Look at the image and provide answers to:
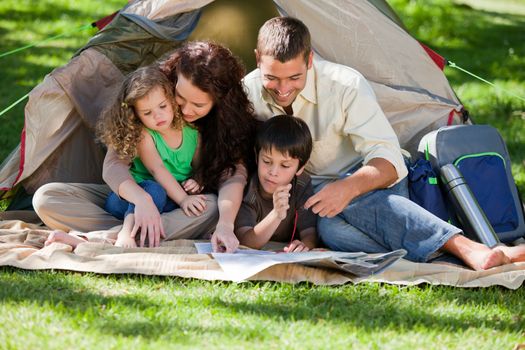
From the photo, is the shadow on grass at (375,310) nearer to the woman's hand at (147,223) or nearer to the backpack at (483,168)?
the woman's hand at (147,223)

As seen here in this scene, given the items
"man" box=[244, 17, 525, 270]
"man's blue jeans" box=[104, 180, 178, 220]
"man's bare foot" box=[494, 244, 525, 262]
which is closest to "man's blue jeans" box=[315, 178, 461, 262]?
"man" box=[244, 17, 525, 270]

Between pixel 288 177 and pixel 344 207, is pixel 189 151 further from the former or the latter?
pixel 344 207

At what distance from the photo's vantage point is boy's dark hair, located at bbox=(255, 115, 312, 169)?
148 inches

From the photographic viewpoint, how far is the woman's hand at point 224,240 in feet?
12.0

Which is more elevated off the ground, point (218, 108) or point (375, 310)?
point (218, 108)

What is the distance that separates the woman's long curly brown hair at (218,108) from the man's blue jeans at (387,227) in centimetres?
52

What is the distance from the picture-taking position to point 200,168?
4.06m

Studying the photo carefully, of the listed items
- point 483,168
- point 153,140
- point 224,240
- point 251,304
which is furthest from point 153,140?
point 483,168

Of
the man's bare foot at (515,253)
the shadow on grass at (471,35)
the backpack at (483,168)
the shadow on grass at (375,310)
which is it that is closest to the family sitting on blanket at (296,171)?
the man's bare foot at (515,253)

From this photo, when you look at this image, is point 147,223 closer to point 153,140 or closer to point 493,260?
point 153,140

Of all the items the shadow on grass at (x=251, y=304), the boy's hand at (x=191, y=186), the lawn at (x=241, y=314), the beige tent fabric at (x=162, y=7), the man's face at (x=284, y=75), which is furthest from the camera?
the beige tent fabric at (x=162, y=7)

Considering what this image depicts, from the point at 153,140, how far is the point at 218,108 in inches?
13.1

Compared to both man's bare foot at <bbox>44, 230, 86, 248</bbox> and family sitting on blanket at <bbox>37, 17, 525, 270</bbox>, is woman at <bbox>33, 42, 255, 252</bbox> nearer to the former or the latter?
family sitting on blanket at <bbox>37, 17, 525, 270</bbox>

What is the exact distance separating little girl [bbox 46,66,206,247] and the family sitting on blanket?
5cm
